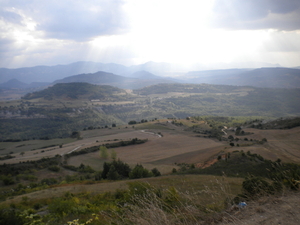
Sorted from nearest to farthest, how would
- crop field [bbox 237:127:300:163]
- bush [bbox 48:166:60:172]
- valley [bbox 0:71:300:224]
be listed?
1. valley [bbox 0:71:300:224]
2. bush [bbox 48:166:60:172]
3. crop field [bbox 237:127:300:163]


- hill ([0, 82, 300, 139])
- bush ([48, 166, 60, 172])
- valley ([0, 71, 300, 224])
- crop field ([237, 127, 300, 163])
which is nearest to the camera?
valley ([0, 71, 300, 224])

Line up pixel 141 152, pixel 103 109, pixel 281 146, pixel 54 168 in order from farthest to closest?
pixel 103 109 → pixel 141 152 → pixel 281 146 → pixel 54 168

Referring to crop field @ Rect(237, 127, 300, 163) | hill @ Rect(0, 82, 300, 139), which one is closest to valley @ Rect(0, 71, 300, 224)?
crop field @ Rect(237, 127, 300, 163)

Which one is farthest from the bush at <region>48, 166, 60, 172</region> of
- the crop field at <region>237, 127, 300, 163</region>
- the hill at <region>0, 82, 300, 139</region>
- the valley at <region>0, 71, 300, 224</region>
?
the hill at <region>0, 82, 300, 139</region>

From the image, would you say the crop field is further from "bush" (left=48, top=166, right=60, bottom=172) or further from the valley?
"bush" (left=48, top=166, right=60, bottom=172)

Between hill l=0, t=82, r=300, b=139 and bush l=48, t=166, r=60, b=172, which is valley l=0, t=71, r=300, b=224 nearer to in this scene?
bush l=48, t=166, r=60, b=172

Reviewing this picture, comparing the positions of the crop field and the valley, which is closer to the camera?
the valley

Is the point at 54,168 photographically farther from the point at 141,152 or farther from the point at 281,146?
the point at 281,146

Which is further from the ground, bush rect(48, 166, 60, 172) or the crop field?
bush rect(48, 166, 60, 172)

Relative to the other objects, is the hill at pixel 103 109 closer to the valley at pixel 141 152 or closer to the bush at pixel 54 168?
the valley at pixel 141 152

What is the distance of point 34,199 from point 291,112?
16130 centimetres

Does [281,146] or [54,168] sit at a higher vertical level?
[54,168]

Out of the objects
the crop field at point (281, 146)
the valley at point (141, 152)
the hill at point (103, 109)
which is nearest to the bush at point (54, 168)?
the valley at point (141, 152)

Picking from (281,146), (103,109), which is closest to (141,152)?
(281,146)
